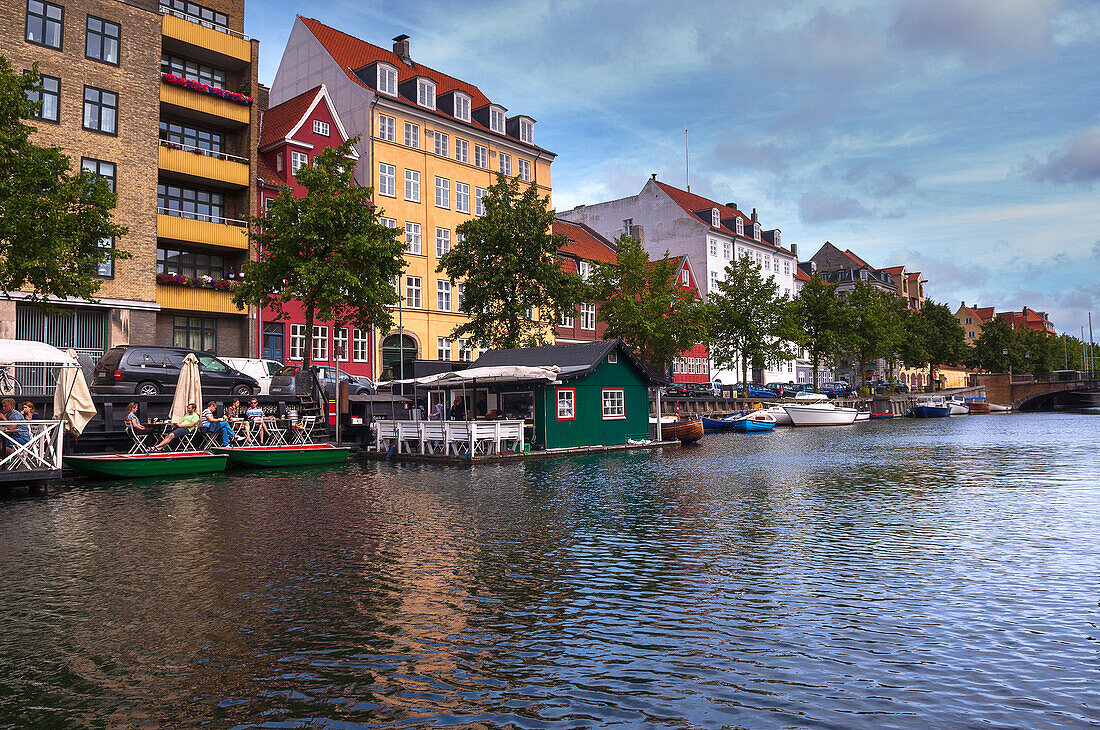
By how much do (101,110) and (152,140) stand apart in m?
2.51

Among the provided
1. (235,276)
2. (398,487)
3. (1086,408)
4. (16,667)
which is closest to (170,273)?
(235,276)

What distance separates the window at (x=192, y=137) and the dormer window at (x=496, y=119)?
2305 cm

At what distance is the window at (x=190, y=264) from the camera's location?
42.7 metres

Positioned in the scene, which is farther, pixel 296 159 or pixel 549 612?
pixel 296 159

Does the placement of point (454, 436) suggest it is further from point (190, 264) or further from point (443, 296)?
point (443, 296)

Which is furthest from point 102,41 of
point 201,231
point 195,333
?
point 195,333

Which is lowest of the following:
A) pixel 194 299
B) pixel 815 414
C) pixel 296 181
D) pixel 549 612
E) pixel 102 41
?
pixel 549 612

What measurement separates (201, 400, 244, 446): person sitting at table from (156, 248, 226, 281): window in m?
15.6

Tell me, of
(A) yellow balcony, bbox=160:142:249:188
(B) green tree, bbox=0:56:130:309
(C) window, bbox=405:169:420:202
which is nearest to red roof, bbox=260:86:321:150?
(A) yellow balcony, bbox=160:142:249:188

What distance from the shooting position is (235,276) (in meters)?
44.1

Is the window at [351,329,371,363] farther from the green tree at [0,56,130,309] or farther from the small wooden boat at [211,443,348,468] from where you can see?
the green tree at [0,56,130,309]

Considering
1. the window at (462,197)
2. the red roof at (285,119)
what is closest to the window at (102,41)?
the red roof at (285,119)

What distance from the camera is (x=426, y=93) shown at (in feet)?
194

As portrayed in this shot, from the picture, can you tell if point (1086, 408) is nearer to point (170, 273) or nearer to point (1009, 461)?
point (1009, 461)
